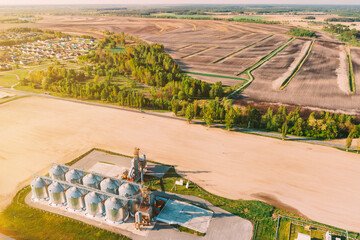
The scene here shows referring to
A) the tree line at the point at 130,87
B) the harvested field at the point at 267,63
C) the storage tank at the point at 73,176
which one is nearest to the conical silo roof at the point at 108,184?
the storage tank at the point at 73,176

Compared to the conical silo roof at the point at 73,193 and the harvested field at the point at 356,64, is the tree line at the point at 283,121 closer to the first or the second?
the harvested field at the point at 356,64

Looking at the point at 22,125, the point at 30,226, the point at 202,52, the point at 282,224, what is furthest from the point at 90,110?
the point at 202,52

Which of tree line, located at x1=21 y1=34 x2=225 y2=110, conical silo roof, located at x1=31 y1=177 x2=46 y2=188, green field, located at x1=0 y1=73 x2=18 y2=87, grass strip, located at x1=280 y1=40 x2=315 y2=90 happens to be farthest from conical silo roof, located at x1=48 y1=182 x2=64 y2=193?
grass strip, located at x1=280 y1=40 x2=315 y2=90

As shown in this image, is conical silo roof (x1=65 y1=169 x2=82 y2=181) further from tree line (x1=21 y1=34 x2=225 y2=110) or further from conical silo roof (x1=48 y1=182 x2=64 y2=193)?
tree line (x1=21 y1=34 x2=225 y2=110)

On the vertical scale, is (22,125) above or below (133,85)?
below

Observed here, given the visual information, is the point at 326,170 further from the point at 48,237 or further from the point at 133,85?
the point at 133,85

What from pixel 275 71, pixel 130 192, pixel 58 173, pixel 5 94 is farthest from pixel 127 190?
pixel 275 71
